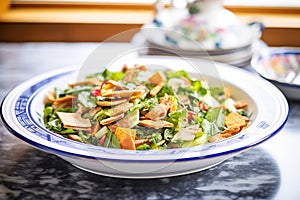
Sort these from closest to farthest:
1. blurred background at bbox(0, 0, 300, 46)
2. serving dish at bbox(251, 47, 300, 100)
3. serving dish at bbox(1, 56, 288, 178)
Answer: serving dish at bbox(1, 56, 288, 178), serving dish at bbox(251, 47, 300, 100), blurred background at bbox(0, 0, 300, 46)

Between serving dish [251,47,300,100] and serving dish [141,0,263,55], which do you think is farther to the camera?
serving dish [141,0,263,55]

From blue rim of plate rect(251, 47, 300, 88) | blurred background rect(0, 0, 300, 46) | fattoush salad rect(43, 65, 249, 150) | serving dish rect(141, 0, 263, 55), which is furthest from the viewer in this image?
blurred background rect(0, 0, 300, 46)

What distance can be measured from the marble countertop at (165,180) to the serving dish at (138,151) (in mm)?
25

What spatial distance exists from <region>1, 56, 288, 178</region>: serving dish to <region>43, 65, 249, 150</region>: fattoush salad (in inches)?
1.5

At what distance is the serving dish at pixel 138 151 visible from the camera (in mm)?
969

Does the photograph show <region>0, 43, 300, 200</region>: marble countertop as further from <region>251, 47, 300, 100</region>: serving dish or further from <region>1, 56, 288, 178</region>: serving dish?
<region>251, 47, 300, 100</region>: serving dish

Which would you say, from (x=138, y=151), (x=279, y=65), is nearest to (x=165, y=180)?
(x=138, y=151)

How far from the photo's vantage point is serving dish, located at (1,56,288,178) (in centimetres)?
97

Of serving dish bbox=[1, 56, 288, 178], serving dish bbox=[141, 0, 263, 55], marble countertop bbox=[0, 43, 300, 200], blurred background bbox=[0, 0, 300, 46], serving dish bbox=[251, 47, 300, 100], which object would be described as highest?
blurred background bbox=[0, 0, 300, 46]

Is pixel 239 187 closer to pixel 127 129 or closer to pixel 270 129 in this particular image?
pixel 270 129

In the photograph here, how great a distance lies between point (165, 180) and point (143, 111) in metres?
A: 0.17

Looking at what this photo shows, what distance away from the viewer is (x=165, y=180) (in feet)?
3.47

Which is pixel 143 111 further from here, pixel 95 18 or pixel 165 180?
pixel 95 18

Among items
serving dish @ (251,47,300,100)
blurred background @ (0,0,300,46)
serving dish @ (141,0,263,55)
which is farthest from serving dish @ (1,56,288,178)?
blurred background @ (0,0,300,46)
